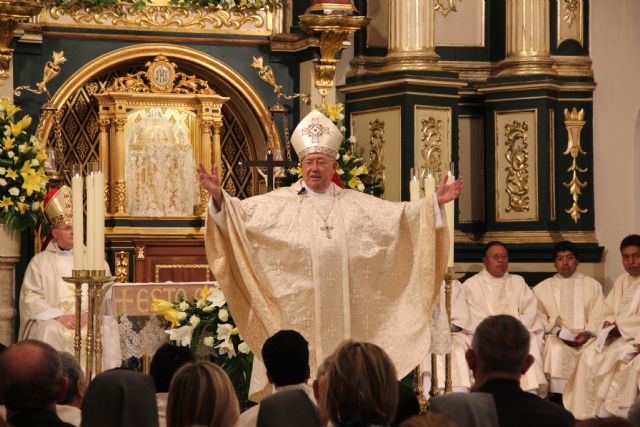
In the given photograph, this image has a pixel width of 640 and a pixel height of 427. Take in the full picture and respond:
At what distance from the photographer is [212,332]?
29.5 ft

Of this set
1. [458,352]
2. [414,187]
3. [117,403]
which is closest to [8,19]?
[414,187]

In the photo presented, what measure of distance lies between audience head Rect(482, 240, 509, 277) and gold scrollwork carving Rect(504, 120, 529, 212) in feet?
3.19

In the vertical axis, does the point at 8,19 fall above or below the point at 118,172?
above

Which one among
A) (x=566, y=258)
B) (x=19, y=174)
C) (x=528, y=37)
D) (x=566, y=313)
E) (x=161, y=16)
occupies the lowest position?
(x=566, y=313)

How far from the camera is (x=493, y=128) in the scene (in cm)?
1305

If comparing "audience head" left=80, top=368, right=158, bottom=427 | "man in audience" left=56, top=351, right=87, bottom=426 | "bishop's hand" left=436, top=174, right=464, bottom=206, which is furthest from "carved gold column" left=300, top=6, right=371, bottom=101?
"audience head" left=80, top=368, right=158, bottom=427

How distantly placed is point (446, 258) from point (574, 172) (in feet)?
17.2

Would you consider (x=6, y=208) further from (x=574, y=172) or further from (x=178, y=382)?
(x=178, y=382)

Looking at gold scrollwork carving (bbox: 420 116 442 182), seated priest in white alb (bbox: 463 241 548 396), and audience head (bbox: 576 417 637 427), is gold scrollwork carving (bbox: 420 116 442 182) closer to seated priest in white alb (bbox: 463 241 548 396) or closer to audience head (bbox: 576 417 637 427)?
seated priest in white alb (bbox: 463 241 548 396)

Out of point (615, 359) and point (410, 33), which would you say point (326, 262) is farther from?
point (410, 33)

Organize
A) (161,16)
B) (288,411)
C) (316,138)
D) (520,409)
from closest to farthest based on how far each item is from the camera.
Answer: (288,411), (520,409), (316,138), (161,16)

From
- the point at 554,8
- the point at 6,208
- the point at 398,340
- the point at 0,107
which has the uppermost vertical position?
the point at 554,8

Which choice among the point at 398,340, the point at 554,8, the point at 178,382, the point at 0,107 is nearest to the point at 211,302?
the point at 398,340

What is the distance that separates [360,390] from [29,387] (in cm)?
104
